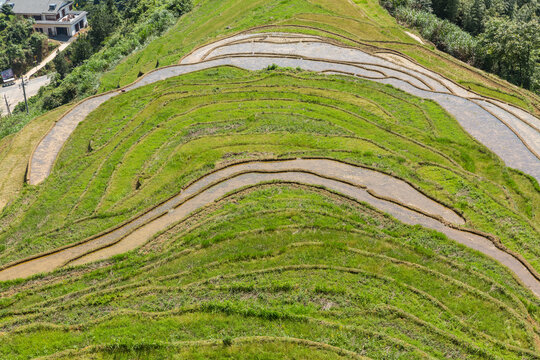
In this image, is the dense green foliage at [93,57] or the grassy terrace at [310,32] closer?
the grassy terrace at [310,32]

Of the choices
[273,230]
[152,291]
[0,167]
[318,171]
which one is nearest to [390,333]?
[273,230]

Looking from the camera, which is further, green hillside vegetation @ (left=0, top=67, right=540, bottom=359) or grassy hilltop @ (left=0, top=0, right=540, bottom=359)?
green hillside vegetation @ (left=0, top=67, right=540, bottom=359)

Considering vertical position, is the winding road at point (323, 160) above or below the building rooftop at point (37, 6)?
above

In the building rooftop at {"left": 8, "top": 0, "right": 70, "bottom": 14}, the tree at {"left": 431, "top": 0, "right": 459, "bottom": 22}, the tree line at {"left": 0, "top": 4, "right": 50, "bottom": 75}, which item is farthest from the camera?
the building rooftop at {"left": 8, "top": 0, "right": 70, "bottom": 14}

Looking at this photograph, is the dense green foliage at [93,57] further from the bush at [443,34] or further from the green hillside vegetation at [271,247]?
the bush at [443,34]

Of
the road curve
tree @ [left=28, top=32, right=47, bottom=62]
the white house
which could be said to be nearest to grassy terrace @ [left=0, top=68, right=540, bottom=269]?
the road curve

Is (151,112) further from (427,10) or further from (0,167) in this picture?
(427,10)

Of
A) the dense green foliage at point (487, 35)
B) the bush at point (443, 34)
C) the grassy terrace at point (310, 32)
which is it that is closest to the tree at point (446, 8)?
the dense green foliage at point (487, 35)

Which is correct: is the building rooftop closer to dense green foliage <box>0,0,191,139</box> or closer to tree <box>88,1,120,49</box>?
dense green foliage <box>0,0,191,139</box>

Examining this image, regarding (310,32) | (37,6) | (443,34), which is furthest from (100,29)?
(443,34)

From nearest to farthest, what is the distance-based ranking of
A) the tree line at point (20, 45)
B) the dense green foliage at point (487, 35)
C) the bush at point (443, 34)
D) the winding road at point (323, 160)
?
the winding road at point (323, 160) → the dense green foliage at point (487, 35) → the bush at point (443, 34) → the tree line at point (20, 45)
